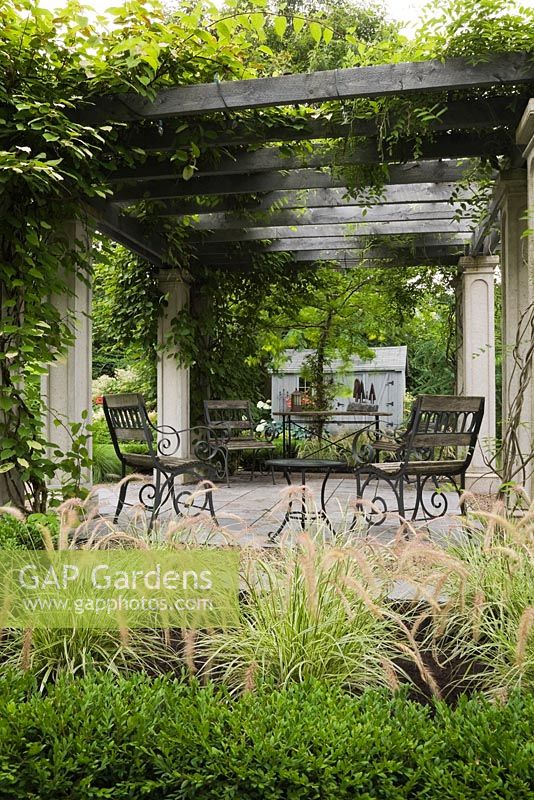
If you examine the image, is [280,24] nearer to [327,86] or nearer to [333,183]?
[327,86]

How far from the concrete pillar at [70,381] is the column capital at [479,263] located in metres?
4.55

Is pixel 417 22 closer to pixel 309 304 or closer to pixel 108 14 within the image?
pixel 108 14

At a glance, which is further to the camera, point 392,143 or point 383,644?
point 392,143

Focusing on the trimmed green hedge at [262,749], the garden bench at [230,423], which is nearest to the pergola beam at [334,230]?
the garden bench at [230,423]

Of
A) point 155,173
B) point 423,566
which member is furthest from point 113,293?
point 423,566

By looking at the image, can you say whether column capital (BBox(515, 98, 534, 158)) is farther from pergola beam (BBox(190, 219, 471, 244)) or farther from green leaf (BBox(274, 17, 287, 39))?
pergola beam (BBox(190, 219, 471, 244))

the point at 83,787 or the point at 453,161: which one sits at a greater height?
the point at 453,161

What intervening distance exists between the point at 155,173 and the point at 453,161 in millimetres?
2258

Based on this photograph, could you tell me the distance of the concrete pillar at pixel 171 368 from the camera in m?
7.83

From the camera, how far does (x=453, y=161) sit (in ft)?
17.6

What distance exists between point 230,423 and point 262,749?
6.67 meters

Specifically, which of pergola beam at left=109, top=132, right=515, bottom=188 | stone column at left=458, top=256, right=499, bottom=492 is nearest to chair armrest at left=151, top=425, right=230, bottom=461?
stone column at left=458, top=256, right=499, bottom=492

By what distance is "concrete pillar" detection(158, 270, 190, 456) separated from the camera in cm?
783

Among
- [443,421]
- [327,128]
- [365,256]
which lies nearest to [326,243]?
[365,256]
